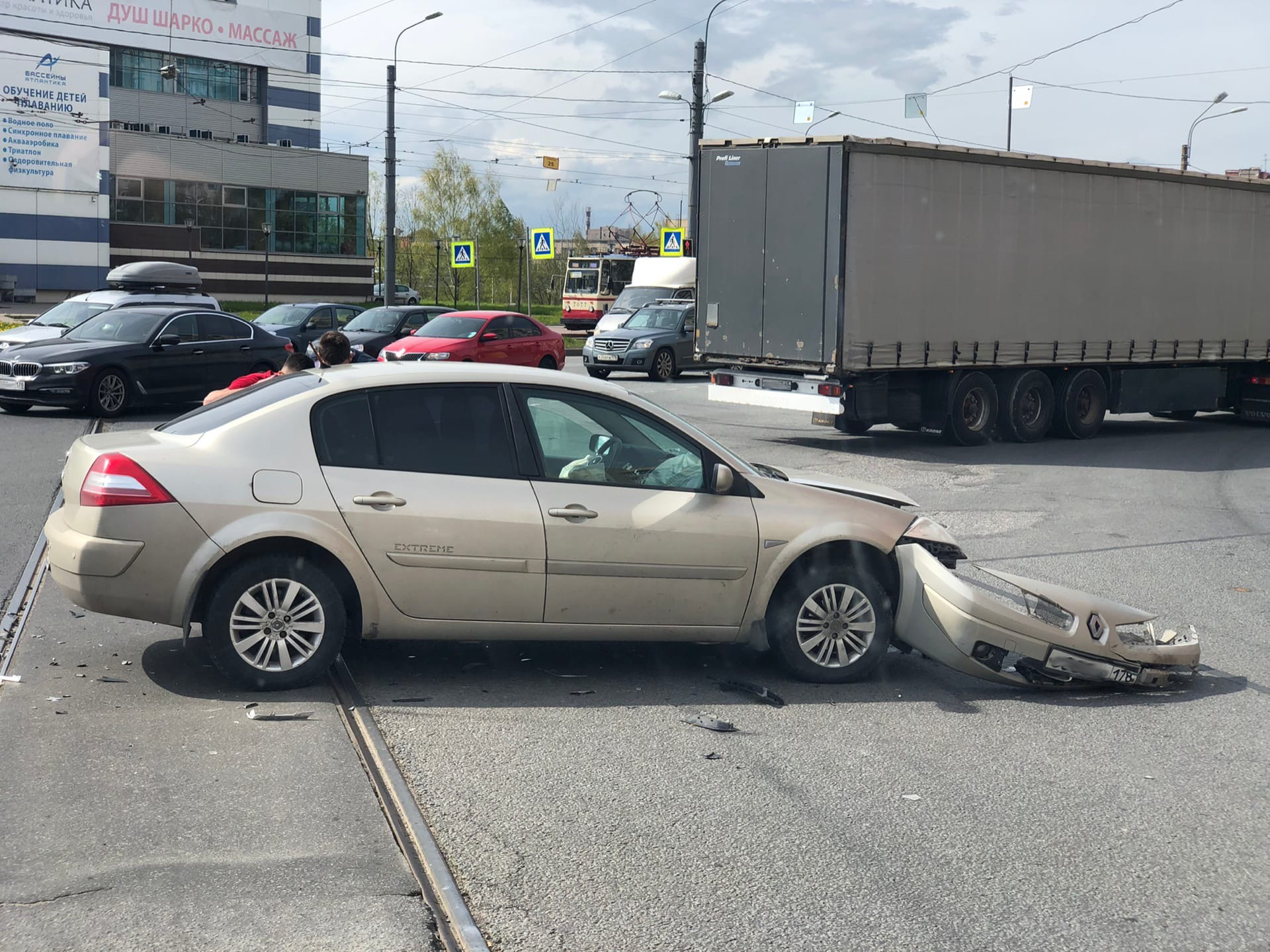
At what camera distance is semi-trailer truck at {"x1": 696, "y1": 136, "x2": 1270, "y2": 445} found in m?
15.8

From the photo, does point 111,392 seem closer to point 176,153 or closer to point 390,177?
point 390,177

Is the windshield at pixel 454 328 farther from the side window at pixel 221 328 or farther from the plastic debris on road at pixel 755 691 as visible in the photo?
the plastic debris on road at pixel 755 691

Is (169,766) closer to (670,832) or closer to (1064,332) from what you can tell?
(670,832)

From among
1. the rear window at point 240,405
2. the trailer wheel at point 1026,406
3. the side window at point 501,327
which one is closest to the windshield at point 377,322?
the side window at point 501,327

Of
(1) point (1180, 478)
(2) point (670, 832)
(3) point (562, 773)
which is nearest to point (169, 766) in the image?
(3) point (562, 773)

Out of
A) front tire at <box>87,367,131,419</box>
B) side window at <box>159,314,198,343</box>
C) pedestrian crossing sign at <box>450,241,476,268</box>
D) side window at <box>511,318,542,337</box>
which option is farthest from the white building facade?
front tire at <box>87,367,131,419</box>

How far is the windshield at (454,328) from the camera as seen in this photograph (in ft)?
79.5

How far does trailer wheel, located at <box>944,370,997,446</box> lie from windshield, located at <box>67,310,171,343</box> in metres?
10.7

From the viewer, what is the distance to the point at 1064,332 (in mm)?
18125

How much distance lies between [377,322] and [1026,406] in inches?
557

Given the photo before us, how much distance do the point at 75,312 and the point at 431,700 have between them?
1591 centimetres

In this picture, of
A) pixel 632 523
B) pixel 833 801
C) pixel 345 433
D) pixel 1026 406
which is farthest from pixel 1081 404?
pixel 833 801

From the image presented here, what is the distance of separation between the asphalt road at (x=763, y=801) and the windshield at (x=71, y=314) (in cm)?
1310

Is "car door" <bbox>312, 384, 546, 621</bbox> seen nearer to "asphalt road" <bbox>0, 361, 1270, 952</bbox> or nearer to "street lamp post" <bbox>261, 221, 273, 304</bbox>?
"asphalt road" <bbox>0, 361, 1270, 952</bbox>
